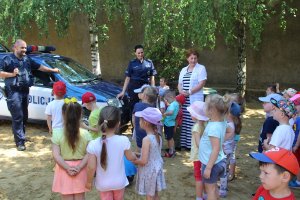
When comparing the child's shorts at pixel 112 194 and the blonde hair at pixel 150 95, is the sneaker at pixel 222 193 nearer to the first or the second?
the blonde hair at pixel 150 95

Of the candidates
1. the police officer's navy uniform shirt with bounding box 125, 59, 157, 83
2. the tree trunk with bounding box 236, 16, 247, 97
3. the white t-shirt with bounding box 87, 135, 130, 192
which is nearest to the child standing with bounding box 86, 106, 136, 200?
the white t-shirt with bounding box 87, 135, 130, 192

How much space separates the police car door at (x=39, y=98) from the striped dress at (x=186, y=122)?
2.76 metres

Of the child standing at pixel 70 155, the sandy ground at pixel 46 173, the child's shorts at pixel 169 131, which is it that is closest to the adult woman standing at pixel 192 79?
the child's shorts at pixel 169 131

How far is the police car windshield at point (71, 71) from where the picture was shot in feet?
25.2

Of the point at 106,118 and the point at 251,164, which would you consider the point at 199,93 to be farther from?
the point at 106,118

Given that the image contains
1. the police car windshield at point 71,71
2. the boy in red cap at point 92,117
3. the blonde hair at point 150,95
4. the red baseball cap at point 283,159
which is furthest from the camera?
the police car windshield at point 71,71

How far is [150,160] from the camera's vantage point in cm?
376

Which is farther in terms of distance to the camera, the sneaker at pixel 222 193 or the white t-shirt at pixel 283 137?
the sneaker at pixel 222 193

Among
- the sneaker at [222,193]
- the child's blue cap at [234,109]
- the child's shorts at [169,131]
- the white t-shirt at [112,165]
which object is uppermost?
the child's blue cap at [234,109]

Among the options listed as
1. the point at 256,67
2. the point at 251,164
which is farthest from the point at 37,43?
the point at 251,164

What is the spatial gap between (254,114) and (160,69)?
3.00m

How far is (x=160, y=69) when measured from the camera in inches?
429

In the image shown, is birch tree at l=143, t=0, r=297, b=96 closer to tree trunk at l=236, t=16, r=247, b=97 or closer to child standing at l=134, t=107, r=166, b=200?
tree trunk at l=236, t=16, r=247, b=97

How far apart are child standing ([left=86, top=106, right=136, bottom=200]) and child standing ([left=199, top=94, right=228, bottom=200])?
822 mm
